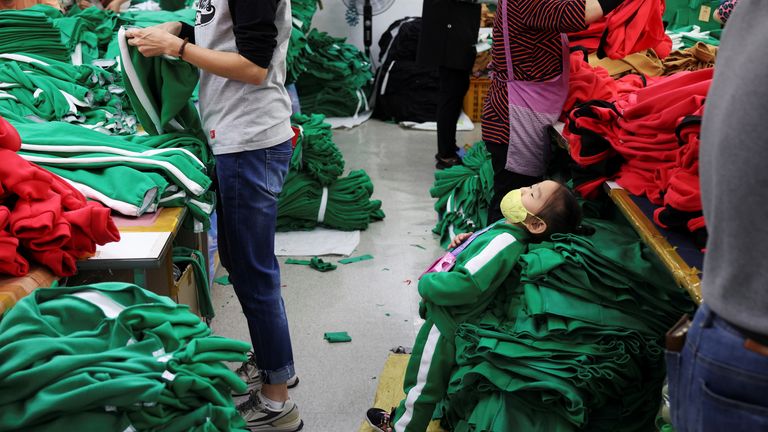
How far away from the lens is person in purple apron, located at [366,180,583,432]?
91.9 inches

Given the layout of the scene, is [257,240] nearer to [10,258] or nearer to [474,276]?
[474,276]

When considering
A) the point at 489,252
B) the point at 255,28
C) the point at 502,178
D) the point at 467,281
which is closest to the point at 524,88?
the point at 502,178

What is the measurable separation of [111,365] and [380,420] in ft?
5.03

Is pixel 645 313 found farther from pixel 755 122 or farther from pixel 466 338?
pixel 755 122

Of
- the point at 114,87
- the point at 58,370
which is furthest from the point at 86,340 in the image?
the point at 114,87

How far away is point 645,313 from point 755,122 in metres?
1.23

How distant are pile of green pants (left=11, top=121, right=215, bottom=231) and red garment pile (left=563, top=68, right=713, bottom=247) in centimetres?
127

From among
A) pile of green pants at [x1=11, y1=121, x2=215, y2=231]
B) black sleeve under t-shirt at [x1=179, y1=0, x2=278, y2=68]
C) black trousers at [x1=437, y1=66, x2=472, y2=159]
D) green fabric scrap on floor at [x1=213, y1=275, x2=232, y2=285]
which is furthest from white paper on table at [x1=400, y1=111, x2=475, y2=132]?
black sleeve under t-shirt at [x1=179, y1=0, x2=278, y2=68]

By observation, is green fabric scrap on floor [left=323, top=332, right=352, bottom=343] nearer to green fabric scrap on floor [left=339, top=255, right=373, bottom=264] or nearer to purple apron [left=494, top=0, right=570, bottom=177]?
green fabric scrap on floor [left=339, top=255, right=373, bottom=264]

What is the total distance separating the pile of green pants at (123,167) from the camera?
7.91ft

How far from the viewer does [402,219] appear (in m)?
5.00

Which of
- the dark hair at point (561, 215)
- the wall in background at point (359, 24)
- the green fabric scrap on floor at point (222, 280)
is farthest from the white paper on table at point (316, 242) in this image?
the wall in background at point (359, 24)

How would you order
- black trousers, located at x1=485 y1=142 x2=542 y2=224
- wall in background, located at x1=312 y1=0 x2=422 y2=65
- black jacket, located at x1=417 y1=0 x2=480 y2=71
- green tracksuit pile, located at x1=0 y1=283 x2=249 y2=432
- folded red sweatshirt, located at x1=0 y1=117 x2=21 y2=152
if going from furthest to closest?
wall in background, located at x1=312 y1=0 x2=422 y2=65
black jacket, located at x1=417 y1=0 x2=480 y2=71
black trousers, located at x1=485 y1=142 x2=542 y2=224
folded red sweatshirt, located at x1=0 y1=117 x2=21 y2=152
green tracksuit pile, located at x1=0 y1=283 x2=249 y2=432

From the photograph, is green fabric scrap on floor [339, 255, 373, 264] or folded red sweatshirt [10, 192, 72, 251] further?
green fabric scrap on floor [339, 255, 373, 264]
